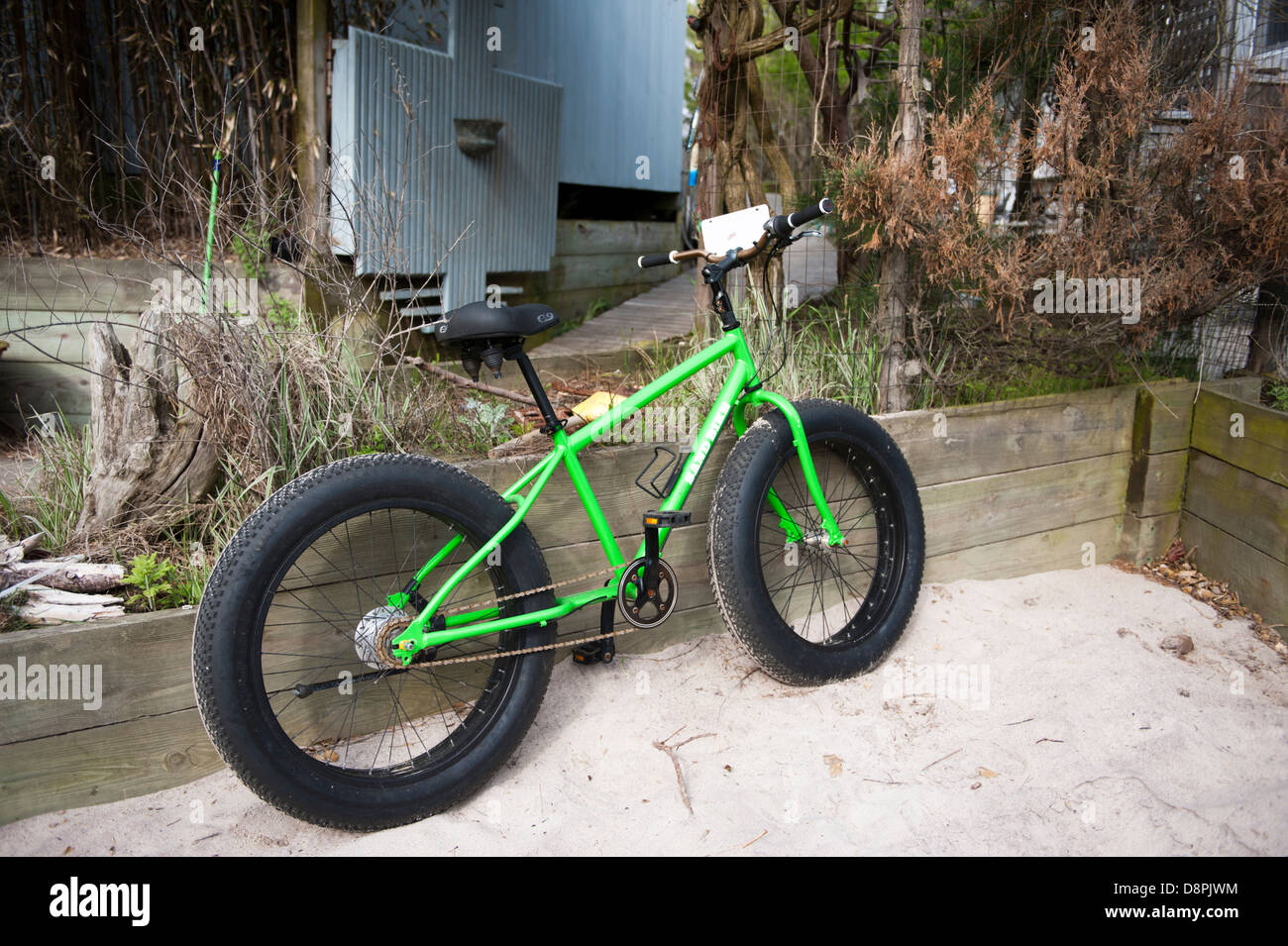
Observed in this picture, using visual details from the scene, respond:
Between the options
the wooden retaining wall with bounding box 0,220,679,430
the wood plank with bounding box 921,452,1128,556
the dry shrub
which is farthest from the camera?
the wooden retaining wall with bounding box 0,220,679,430

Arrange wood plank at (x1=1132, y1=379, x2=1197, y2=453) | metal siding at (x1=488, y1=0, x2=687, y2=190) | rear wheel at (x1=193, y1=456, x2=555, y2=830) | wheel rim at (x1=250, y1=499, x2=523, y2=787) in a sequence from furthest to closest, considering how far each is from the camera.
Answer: metal siding at (x1=488, y1=0, x2=687, y2=190) → wood plank at (x1=1132, y1=379, x2=1197, y2=453) → wheel rim at (x1=250, y1=499, x2=523, y2=787) → rear wheel at (x1=193, y1=456, x2=555, y2=830)

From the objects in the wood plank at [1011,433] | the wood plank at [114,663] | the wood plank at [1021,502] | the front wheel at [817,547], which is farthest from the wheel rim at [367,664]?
the wood plank at [1021,502]

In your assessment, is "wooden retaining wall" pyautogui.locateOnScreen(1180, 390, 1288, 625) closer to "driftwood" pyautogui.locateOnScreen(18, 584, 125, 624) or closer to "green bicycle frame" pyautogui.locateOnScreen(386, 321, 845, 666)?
"green bicycle frame" pyautogui.locateOnScreen(386, 321, 845, 666)

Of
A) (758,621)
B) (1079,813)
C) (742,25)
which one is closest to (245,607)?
(758,621)

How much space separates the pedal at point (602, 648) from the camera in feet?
9.27

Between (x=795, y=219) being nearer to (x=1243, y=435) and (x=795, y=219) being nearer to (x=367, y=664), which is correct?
(x=367, y=664)

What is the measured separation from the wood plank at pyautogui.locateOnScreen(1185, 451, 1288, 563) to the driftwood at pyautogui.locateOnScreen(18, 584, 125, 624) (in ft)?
13.1

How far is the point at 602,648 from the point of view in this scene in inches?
113

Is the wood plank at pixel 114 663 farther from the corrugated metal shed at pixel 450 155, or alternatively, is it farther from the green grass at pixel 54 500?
the corrugated metal shed at pixel 450 155

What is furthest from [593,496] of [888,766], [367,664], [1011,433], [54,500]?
[1011,433]

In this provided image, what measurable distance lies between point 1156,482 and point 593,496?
2.70 metres

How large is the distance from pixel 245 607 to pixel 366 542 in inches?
19.5

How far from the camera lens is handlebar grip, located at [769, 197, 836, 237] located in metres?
2.70

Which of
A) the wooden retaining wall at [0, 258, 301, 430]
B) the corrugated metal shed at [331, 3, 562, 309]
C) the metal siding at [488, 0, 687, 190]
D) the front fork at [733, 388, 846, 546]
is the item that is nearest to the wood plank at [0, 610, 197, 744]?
the front fork at [733, 388, 846, 546]
